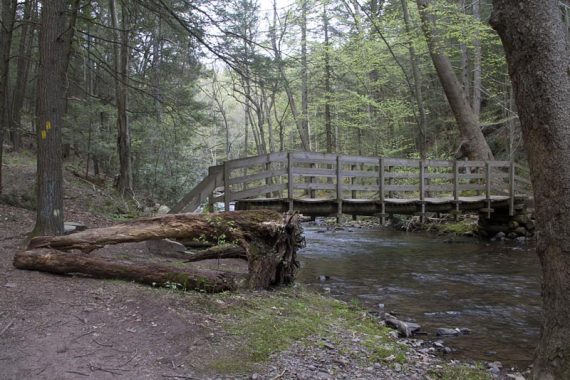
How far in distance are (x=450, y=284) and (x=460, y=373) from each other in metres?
5.50

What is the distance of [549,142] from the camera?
3.87 meters

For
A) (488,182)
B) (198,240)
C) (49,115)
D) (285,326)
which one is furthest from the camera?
(488,182)

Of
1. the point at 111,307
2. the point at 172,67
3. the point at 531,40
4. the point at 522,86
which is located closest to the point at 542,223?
the point at 522,86

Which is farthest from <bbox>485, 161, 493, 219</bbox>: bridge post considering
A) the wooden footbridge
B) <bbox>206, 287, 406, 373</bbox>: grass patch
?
<bbox>206, 287, 406, 373</bbox>: grass patch

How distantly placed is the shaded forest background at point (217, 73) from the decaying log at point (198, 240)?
2401 mm

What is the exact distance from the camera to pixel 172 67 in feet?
44.4

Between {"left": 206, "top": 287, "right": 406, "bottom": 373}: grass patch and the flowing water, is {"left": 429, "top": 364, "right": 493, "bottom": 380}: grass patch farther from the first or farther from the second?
the flowing water

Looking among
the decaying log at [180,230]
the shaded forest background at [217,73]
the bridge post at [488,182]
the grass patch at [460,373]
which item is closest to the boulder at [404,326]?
the grass patch at [460,373]

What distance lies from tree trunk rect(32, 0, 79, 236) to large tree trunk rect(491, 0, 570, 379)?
6.43m

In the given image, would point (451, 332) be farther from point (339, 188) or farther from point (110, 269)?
point (339, 188)

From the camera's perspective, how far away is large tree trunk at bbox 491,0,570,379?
12.4 feet

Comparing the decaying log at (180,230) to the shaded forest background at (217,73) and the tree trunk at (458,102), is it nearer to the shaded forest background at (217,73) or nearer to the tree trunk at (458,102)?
the shaded forest background at (217,73)

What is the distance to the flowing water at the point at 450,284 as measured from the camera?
258 inches

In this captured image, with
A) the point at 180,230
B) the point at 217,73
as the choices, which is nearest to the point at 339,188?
the point at 180,230
